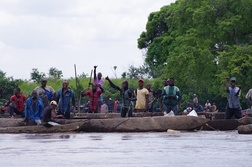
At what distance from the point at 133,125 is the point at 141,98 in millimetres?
3948

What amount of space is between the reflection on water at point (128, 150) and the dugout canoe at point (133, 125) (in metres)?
1.49

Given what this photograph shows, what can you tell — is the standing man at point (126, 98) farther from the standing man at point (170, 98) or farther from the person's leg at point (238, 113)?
the person's leg at point (238, 113)

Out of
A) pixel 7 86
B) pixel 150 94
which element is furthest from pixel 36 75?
pixel 150 94

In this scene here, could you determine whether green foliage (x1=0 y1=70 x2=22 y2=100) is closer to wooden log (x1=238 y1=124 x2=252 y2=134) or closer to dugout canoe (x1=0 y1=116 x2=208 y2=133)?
dugout canoe (x1=0 y1=116 x2=208 y2=133)

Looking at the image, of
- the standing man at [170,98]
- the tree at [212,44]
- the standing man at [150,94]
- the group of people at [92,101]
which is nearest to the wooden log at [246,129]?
the group of people at [92,101]

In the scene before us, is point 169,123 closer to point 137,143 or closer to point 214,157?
point 137,143

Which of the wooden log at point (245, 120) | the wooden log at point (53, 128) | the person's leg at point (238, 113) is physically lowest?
the wooden log at point (53, 128)

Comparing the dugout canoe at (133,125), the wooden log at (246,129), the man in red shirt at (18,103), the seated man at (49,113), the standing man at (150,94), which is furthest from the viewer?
the standing man at (150,94)

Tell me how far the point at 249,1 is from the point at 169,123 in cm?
Result: 2331

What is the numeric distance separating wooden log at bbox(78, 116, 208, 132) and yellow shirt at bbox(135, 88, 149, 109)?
3581 mm

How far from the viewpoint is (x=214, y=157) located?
13719 mm

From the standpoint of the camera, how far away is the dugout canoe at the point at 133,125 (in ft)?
72.3

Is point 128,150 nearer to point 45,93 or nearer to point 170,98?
point 170,98

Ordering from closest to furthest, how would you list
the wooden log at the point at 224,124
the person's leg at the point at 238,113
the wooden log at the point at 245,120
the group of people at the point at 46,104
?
the wooden log at the point at 245,120, the group of people at the point at 46,104, the wooden log at the point at 224,124, the person's leg at the point at 238,113
